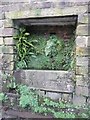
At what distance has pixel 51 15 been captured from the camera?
4.66m

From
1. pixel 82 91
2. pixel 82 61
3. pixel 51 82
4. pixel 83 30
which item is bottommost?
pixel 82 91

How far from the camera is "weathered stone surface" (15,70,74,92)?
15.4 ft

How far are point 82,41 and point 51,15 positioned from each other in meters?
0.87

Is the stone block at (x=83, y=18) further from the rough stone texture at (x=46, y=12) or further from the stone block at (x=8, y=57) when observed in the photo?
the stone block at (x=8, y=57)

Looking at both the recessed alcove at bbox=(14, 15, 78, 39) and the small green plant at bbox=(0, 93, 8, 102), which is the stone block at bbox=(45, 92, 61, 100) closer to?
the small green plant at bbox=(0, 93, 8, 102)

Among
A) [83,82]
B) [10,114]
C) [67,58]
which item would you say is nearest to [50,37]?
[67,58]

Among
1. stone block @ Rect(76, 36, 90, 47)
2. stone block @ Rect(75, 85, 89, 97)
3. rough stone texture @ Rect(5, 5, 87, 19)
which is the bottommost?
stone block @ Rect(75, 85, 89, 97)

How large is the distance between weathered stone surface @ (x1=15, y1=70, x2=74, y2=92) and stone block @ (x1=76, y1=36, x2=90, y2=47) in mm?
671

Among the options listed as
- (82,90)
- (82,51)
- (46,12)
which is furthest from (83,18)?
(82,90)

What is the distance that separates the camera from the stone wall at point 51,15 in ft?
14.6

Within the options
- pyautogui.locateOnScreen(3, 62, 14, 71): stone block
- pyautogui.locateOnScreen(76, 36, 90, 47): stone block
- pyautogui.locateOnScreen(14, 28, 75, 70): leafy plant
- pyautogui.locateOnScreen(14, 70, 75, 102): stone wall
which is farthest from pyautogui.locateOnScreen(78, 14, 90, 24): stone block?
pyautogui.locateOnScreen(3, 62, 14, 71): stone block

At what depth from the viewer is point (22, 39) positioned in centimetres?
518

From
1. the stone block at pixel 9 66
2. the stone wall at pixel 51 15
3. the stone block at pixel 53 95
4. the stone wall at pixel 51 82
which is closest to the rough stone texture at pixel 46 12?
the stone wall at pixel 51 15

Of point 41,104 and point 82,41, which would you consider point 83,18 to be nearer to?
point 82,41
